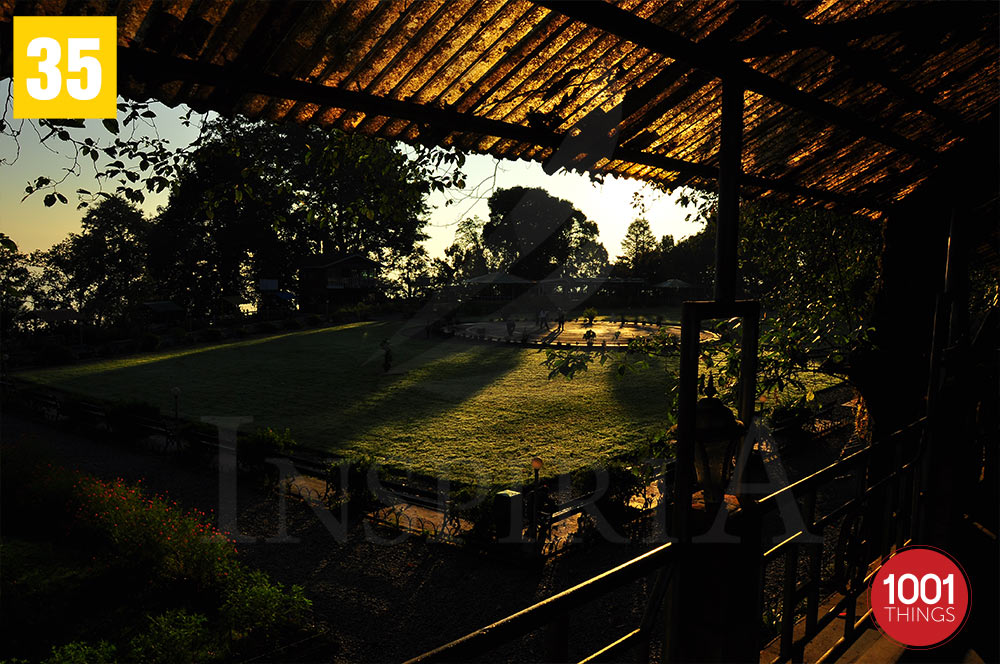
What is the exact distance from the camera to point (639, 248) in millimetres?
70312

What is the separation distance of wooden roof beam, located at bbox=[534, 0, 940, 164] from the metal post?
13cm

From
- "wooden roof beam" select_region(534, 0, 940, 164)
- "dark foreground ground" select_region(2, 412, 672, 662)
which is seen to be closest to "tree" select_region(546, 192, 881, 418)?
"wooden roof beam" select_region(534, 0, 940, 164)

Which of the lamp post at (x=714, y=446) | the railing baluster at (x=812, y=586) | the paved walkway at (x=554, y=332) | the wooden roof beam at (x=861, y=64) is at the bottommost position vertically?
the railing baluster at (x=812, y=586)

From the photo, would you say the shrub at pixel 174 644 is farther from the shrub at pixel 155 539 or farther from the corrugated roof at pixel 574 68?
the corrugated roof at pixel 574 68

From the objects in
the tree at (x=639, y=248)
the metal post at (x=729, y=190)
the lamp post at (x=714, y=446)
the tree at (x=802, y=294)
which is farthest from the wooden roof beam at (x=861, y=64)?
the tree at (x=639, y=248)

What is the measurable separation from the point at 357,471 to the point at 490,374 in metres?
12.7

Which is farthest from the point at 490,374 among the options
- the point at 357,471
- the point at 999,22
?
the point at 999,22

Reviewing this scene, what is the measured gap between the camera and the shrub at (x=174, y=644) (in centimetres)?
610

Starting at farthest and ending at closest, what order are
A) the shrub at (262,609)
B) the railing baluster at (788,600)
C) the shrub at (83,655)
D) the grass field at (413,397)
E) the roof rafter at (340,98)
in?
the grass field at (413,397)
the shrub at (262,609)
the shrub at (83,655)
the railing baluster at (788,600)
the roof rafter at (340,98)

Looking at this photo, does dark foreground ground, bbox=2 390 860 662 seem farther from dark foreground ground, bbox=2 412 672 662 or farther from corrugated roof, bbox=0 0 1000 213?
corrugated roof, bbox=0 0 1000 213

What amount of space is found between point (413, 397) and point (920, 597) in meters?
17.3

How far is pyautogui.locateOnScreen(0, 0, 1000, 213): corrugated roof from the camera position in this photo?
2375 millimetres

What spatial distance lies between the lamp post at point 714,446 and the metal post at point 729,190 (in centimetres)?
58

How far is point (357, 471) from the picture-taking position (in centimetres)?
1146
